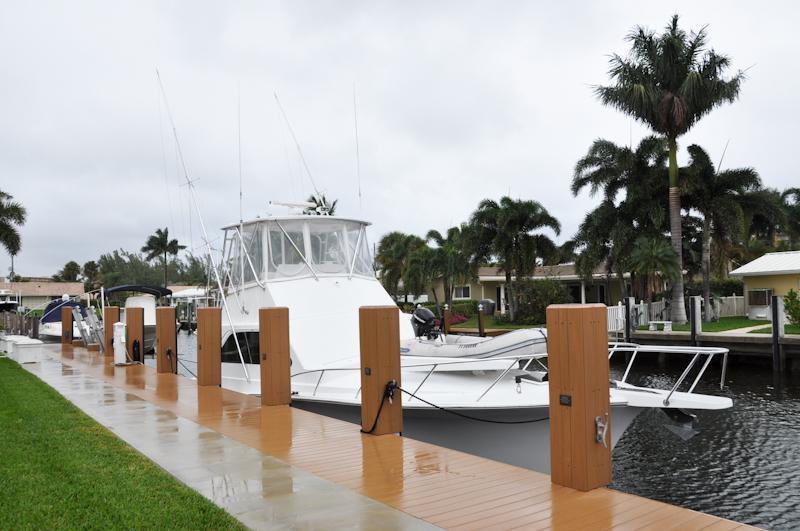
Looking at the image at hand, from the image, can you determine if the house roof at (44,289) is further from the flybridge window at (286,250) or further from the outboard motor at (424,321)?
the outboard motor at (424,321)

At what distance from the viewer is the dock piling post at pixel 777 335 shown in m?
18.9

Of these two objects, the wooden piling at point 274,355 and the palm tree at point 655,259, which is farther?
the palm tree at point 655,259

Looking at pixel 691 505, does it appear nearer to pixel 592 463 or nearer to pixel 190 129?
pixel 592 463

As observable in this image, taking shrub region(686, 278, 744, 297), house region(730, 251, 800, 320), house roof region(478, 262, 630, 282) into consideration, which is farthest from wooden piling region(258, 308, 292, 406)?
shrub region(686, 278, 744, 297)

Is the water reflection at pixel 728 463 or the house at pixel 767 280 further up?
the house at pixel 767 280

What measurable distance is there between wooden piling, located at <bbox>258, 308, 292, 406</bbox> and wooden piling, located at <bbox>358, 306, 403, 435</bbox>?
251 cm

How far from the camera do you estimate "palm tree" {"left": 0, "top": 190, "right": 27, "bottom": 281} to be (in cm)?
4041

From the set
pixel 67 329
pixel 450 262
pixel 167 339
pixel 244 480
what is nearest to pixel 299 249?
pixel 167 339

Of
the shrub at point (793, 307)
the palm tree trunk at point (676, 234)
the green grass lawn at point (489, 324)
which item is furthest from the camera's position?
the green grass lawn at point (489, 324)

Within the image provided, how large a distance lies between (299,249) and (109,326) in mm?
10294

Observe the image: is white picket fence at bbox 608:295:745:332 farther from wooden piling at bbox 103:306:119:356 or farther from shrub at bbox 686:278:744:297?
wooden piling at bbox 103:306:119:356

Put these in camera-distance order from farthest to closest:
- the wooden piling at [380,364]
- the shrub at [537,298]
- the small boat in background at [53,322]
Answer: the shrub at [537,298] → the small boat in background at [53,322] → the wooden piling at [380,364]

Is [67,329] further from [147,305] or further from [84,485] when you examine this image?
[84,485]

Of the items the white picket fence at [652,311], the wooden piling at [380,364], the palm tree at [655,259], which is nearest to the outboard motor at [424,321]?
the wooden piling at [380,364]
